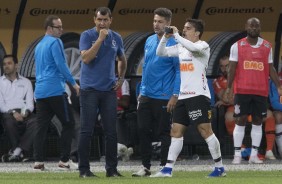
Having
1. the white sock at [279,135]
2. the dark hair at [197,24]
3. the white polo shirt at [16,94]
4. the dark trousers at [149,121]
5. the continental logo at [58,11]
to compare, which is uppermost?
the continental logo at [58,11]

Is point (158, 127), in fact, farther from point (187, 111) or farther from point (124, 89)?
point (124, 89)

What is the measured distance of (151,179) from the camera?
47.4 ft

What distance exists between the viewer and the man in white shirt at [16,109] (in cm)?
1948

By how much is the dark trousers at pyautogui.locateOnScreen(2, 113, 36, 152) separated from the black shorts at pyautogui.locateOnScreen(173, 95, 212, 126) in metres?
4.95

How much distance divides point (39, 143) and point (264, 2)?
5.36 m

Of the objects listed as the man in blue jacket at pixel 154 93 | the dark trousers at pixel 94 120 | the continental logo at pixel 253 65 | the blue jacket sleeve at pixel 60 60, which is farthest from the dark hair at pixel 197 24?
the continental logo at pixel 253 65

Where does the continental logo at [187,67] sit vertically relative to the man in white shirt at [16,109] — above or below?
above

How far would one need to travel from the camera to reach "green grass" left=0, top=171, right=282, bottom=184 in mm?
14023

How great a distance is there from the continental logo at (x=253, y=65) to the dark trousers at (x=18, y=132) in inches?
133

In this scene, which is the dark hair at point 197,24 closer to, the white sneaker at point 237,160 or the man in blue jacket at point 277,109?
the white sneaker at point 237,160

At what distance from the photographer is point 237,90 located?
1886 cm

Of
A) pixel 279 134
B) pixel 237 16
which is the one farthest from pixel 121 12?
pixel 279 134

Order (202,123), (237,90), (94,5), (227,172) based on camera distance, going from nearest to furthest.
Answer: (202,123)
(227,172)
(237,90)
(94,5)

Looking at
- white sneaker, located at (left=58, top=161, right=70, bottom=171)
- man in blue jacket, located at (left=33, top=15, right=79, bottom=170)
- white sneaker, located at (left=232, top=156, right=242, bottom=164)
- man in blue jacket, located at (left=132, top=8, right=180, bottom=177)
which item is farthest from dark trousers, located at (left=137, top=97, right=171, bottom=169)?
white sneaker, located at (left=232, top=156, right=242, bottom=164)
